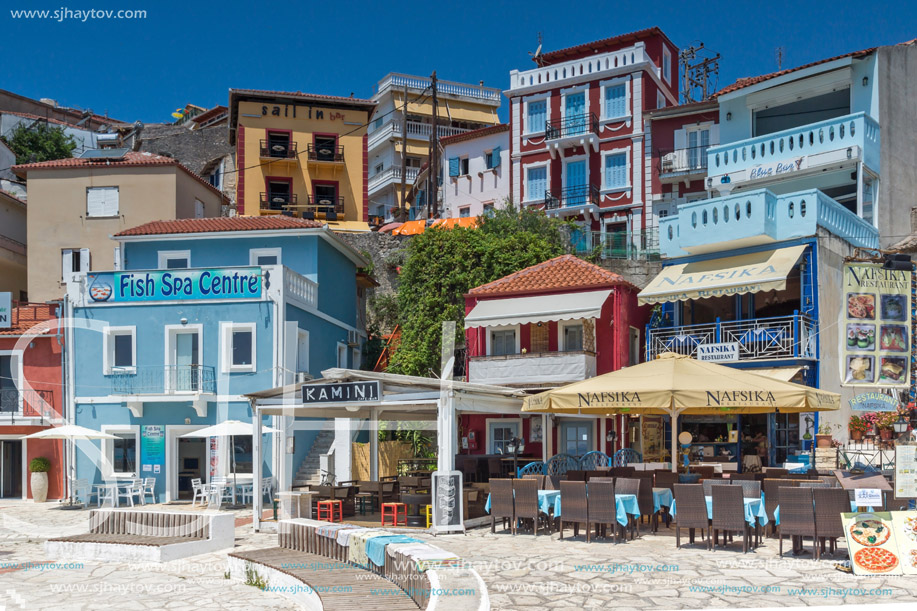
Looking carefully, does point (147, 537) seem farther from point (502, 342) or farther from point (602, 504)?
point (502, 342)

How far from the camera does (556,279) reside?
27281 mm

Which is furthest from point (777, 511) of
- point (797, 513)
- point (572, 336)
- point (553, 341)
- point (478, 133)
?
point (478, 133)

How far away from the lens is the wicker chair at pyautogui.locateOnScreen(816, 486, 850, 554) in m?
12.3

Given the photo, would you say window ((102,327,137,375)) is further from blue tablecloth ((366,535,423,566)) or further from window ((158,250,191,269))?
blue tablecloth ((366,535,423,566))

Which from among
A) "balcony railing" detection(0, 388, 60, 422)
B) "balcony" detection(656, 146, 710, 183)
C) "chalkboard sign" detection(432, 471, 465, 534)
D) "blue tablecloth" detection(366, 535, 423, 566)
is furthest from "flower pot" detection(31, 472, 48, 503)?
"balcony" detection(656, 146, 710, 183)

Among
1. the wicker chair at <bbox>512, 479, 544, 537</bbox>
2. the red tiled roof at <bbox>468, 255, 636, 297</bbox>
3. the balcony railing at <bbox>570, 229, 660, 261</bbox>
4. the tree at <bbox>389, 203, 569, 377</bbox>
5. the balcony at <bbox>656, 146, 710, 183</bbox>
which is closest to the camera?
the wicker chair at <bbox>512, 479, 544, 537</bbox>

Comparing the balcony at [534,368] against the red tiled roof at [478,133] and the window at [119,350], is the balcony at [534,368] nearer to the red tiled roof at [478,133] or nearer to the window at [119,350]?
the window at [119,350]

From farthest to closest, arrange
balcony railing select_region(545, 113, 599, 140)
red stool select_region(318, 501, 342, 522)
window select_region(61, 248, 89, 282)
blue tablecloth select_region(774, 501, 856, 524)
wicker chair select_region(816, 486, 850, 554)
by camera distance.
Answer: balcony railing select_region(545, 113, 599, 140)
window select_region(61, 248, 89, 282)
red stool select_region(318, 501, 342, 522)
blue tablecloth select_region(774, 501, 856, 524)
wicker chair select_region(816, 486, 850, 554)

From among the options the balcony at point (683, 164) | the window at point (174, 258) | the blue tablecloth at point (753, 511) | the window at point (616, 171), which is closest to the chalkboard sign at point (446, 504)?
the blue tablecloth at point (753, 511)

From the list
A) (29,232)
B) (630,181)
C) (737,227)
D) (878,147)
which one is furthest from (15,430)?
(878,147)

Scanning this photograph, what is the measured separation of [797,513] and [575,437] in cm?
1349

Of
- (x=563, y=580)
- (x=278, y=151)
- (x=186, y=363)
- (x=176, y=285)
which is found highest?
(x=278, y=151)

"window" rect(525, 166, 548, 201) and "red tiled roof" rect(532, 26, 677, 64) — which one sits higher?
"red tiled roof" rect(532, 26, 677, 64)

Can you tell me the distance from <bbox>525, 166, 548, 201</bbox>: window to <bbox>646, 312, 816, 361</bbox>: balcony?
51.2 feet
